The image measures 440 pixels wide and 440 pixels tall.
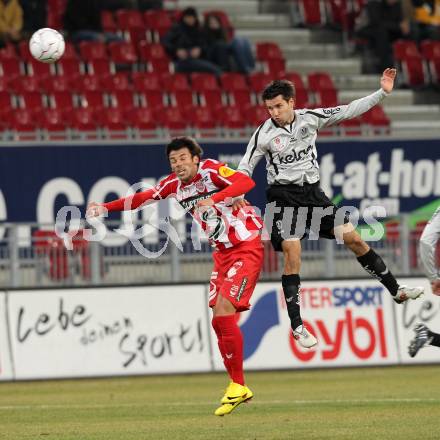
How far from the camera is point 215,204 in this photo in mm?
11555

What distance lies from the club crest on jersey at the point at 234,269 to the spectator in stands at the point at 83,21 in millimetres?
13478

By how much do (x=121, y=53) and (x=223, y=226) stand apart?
43.0ft

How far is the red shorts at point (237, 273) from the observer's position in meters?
11.6

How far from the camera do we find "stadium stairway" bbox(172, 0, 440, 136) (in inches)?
1016

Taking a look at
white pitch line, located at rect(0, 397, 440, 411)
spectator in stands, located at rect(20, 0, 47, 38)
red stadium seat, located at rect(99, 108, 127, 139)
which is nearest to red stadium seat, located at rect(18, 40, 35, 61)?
spectator in stands, located at rect(20, 0, 47, 38)

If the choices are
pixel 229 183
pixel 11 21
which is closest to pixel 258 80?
pixel 11 21

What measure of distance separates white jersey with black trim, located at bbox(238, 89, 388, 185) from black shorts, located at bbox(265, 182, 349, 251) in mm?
88

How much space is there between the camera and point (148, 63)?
80.5 feet

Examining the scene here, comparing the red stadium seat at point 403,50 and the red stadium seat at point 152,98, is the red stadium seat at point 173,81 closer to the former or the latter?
the red stadium seat at point 152,98

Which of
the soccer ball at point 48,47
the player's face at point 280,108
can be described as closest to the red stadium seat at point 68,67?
the soccer ball at point 48,47

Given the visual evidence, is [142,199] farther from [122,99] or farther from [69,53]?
[69,53]

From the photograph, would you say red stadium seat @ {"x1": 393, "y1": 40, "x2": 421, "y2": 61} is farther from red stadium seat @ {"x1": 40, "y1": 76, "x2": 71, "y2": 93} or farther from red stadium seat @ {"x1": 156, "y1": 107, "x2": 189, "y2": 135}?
red stadium seat @ {"x1": 40, "y1": 76, "x2": 71, "y2": 93}

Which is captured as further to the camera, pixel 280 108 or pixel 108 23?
pixel 108 23

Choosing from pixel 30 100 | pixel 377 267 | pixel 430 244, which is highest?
pixel 30 100
